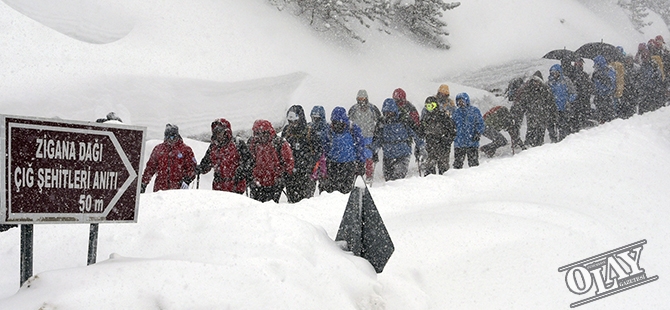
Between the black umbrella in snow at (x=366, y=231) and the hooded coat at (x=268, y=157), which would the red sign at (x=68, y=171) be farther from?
the hooded coat at (x=268, y=157)

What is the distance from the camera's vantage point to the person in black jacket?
11.5m

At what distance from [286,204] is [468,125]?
491cm

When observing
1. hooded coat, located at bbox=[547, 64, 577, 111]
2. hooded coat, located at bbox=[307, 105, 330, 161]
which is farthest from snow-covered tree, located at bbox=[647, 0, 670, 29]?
hooded coat, located at bbox=[307, 105, 330, 161]

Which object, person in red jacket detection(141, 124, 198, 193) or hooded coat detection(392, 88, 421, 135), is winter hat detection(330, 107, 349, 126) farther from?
person in red jacket detection(141, 124, 198, 193)

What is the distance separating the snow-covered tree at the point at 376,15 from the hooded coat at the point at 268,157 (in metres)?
10.8

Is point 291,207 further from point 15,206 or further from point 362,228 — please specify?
point 15,206

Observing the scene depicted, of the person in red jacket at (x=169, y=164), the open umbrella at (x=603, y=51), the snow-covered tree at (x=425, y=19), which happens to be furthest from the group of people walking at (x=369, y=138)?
the snow-covered tree at (x=425, y=19)

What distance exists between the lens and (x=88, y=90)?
13.5 m

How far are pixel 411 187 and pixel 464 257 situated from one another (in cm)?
362

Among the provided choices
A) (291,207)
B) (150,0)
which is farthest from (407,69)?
(291,207)

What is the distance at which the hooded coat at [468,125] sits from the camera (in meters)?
11.9

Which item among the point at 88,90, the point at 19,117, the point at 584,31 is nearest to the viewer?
the point at 19,117

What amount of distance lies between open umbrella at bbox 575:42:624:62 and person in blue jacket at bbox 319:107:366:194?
13.4m

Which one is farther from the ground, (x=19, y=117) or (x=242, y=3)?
(x=242, y=3)
